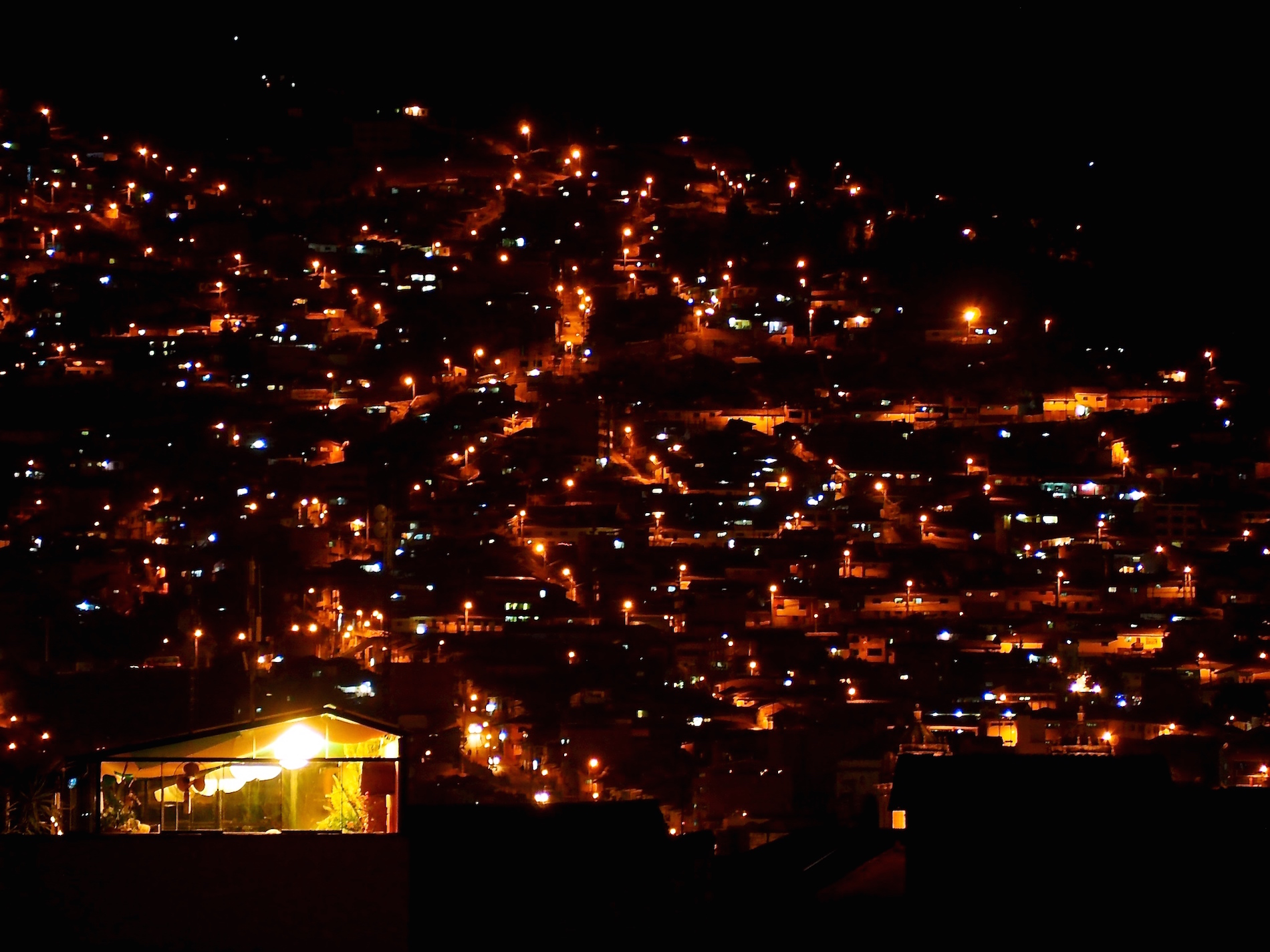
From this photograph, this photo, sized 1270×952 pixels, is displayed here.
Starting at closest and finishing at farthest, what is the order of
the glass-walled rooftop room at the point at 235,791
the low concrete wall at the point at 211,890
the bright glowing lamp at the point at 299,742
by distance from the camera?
the low concrete wall at the point at 211,890 < the glass-walled rooftop room at the point at 235,791 < the bright glowing lamp at the point at 299,742

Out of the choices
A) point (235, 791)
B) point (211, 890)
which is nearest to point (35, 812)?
point (235, 791)

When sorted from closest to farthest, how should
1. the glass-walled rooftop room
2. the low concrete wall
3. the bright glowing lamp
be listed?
the low concrete wall, the glass-walled rooftop room, the bright glowing lamp

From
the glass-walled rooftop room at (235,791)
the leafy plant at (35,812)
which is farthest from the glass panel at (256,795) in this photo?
the leafy plant at (35,812)

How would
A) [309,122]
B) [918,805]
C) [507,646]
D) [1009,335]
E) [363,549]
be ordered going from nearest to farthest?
[918,805]
[507,646]
[363,549]
[1009,335]
[309,122]

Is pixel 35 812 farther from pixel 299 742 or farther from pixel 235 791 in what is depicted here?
pixel 299 742

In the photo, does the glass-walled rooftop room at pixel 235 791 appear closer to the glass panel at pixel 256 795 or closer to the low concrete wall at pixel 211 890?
the glass panel at pixel 256 795

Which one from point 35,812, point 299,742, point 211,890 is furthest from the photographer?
point 299,742

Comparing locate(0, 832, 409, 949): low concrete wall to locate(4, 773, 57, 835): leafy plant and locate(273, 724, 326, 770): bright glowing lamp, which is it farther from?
locate(273, 724, 326, 770): bright glowing lamp

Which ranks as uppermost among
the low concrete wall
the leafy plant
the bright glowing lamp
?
the bright glowing lamp

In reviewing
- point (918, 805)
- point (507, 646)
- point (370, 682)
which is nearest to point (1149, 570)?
point (507, 646)

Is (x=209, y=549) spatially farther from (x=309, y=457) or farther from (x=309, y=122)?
(x=309, y=122)

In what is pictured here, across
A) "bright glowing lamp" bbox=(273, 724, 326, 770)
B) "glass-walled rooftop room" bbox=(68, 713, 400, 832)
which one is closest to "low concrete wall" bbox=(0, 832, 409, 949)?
"glass-walled rooftop room" bbox=(68, 713, 400, 832)
